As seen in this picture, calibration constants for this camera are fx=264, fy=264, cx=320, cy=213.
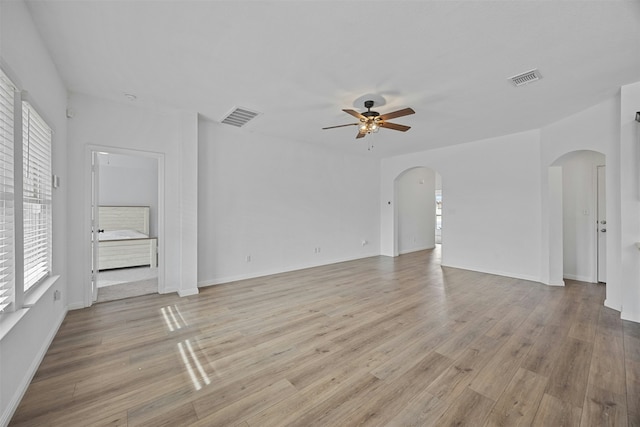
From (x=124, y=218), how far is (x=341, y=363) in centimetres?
772

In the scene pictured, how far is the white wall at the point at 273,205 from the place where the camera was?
15.2ft

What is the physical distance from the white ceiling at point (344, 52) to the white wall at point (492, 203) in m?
1.31

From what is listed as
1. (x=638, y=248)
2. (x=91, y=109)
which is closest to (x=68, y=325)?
(x=91, y=109)

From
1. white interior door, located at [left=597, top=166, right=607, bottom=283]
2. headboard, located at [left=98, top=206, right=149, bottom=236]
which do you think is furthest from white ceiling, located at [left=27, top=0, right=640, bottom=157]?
headboard, located at [left=98, top=206, right=149, bottom=236]

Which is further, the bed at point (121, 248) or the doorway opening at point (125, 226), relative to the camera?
the bed at point (121, 248)

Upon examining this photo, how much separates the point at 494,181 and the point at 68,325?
7043 millimetres

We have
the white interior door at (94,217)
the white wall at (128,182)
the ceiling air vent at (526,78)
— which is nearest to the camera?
the ceiling air vent at (526,78)

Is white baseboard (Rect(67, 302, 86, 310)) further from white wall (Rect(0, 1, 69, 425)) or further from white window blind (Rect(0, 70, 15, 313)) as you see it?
white window blind (Rect(0, 70, 15, 313))

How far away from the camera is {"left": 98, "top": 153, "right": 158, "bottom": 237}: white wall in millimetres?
7309

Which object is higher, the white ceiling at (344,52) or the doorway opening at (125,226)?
the white ceiling at (344,52)

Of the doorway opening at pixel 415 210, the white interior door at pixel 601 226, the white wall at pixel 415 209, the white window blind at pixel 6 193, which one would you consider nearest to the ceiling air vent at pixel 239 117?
the white window blind at pixel 6 193

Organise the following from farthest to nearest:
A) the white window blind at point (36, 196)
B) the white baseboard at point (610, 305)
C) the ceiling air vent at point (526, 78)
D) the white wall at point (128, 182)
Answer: the white wall at point (128, 182) < the white baseboard at point (610, 305) < the ceiling air vent at point (526, 78) < the white window blind at point (36, 196)

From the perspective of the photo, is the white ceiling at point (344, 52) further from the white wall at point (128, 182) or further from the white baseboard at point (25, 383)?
the white wall at point (128, 182)

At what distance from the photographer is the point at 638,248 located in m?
3.01
